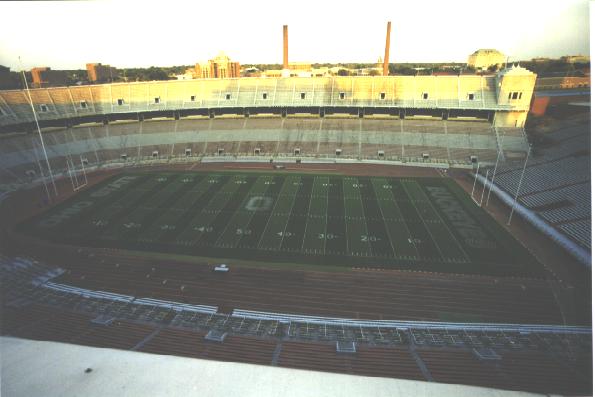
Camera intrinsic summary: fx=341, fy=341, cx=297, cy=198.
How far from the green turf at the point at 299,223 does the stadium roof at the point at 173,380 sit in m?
10.3

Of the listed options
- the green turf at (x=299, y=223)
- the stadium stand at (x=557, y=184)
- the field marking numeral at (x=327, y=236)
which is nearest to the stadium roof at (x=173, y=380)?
the green turf at (x=299, y=223)

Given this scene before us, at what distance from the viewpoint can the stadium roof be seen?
5051mm

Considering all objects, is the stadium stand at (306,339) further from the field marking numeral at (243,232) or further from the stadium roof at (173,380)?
the field marking numeral at (243,232)

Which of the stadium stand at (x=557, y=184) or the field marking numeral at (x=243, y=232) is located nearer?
the stadium stand at (x=557, y=184)

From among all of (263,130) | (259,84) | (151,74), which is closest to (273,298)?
(263,130)

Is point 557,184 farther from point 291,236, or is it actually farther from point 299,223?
point 291,236

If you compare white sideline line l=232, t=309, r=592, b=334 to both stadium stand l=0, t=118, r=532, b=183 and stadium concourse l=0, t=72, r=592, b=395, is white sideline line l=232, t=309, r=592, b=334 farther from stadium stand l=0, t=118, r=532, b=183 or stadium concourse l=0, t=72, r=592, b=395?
stadium stand l=0, t=118, r=532, b=183

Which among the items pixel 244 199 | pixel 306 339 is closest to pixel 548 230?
pixel 306 339

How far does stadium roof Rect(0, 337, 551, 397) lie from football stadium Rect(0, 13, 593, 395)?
0.69 feet

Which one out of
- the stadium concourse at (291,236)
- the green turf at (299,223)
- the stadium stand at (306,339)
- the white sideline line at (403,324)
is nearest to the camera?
the stadium stand at (306,339)

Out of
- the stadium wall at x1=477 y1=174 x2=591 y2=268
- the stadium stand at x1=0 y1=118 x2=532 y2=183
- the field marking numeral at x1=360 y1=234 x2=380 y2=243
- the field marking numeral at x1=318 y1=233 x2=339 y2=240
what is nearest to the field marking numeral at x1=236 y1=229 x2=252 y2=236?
the field marking numeral at x1=318 y1=233 x2=339 y2=240

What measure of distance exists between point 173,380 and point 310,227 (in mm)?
14013

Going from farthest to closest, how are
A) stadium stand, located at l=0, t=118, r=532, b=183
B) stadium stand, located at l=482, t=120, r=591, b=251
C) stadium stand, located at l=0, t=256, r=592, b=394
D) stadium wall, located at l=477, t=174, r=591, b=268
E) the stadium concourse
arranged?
stadium stand, located at l=0, t=118, r=532, b=183 < stadium stand, located at l=482, t=120, r=591, b=251 < stadium wall, located at l=477, t=174, r=591, b=268 < the stadium concourse < stadium stand, located at l=0, t=256, r=592, b=394

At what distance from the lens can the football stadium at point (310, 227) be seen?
10.4m
